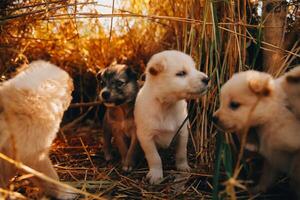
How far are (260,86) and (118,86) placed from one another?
1.88 meters

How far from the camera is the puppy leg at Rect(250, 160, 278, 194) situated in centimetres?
385

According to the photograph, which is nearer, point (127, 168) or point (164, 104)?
point (164, 104)

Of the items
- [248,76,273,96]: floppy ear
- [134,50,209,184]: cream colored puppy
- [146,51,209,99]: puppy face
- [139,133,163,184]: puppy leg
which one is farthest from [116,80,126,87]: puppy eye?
[248,76,273,96]: floppy ear

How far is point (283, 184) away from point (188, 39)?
215cm

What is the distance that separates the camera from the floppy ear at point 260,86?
142 inches

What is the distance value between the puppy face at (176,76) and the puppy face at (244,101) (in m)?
0.57

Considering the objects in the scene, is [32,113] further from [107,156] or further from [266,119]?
[107,156]

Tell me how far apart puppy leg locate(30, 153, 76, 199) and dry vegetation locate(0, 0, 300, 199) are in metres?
0.12

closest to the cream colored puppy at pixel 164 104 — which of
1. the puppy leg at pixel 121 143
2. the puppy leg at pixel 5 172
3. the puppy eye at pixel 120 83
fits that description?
the puppy eye at pixel 120 83

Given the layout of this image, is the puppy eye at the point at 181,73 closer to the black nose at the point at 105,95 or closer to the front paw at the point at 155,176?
the black nose at the point at 105,95

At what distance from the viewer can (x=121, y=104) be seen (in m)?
5.05

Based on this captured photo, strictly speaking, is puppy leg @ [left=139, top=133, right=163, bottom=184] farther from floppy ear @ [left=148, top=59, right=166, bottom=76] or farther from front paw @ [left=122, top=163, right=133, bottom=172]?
floppy ear @ [left=148, top=59, right=166, bottom=76]

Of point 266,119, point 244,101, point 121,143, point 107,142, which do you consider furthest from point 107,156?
point 266,119

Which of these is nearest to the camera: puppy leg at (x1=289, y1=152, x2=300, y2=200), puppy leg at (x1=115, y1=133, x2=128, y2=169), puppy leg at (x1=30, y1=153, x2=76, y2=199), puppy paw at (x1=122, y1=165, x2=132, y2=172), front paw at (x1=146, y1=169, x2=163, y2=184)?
puppy leg at (x1=289, y1=152, x2=300, y2=200)
